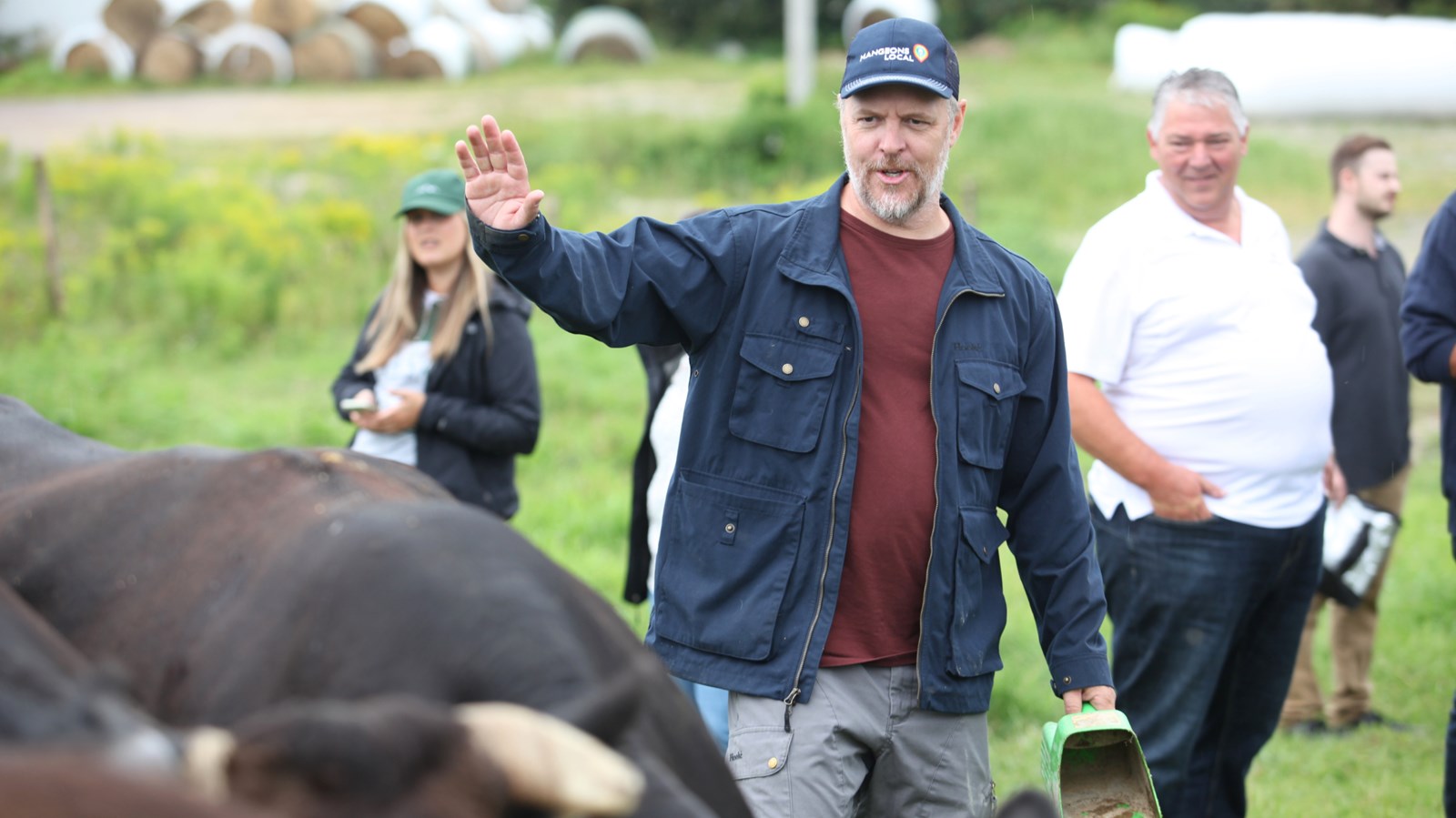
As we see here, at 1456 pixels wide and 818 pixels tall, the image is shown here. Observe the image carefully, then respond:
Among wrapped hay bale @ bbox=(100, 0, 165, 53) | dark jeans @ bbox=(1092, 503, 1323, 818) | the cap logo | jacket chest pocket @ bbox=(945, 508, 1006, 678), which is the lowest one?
dark jeans @ bbox=(1092, 503, 1323, 818)

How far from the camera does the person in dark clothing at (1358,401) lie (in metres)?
5.59

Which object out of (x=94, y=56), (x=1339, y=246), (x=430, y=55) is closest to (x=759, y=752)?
(x=1339, y=246)

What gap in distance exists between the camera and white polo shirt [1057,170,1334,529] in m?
4.09

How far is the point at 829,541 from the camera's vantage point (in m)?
3.01

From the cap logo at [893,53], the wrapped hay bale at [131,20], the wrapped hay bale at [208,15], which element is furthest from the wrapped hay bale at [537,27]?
the cap logo at [893,53]

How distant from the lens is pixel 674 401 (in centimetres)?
428

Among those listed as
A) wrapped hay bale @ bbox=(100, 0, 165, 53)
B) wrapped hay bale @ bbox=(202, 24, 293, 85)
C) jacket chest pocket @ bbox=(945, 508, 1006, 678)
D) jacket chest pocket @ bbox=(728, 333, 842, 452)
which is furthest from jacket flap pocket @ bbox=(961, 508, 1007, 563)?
wrapped hay bale @ bbox=(100, 0, 165, 53)

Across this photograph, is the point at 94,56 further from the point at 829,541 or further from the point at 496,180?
the point at 829,541

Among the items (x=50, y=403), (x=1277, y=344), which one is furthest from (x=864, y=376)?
(x=50, y=403)

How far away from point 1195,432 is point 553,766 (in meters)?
3.09

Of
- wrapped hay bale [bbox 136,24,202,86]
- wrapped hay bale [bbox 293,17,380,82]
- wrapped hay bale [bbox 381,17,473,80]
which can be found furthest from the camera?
wrapped hay bale [bbox 381,17,473,80]

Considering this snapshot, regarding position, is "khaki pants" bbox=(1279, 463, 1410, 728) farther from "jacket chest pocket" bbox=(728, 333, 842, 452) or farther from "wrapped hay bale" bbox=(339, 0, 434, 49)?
"wrapped hay bale" bbox=(339, 0, 434, 49)

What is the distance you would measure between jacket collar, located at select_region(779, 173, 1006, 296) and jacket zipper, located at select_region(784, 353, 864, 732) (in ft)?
0.75

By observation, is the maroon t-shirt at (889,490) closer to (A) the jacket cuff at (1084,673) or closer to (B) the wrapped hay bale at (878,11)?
(A) the jacket cuff at (1084,673)
